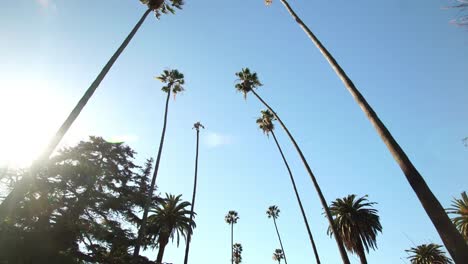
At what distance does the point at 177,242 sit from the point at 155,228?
3600 millimetres

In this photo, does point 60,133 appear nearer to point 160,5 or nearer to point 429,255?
point 160,5

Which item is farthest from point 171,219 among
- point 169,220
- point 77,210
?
point 77,210

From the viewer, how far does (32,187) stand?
1916cm

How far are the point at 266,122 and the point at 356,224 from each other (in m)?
17.5

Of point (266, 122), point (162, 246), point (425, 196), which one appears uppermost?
point (266, 122)

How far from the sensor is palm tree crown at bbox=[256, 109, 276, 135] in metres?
39.3

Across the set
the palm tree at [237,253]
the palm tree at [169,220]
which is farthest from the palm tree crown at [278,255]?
the palm tree at [169,220]

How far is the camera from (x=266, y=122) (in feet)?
130

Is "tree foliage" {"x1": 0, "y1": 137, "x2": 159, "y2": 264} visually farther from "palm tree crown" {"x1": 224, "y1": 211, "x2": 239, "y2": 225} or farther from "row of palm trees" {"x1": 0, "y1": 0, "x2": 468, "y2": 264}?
"palm tree crown" {"x1": 224, "y1": 211, "x2": 239, "y2": 225}

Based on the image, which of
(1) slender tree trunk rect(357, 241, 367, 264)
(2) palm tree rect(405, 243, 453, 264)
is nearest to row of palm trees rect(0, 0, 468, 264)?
(1) slender tree trunk rect(357, 241, 367, 264)

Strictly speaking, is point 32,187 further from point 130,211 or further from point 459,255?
point 459,255

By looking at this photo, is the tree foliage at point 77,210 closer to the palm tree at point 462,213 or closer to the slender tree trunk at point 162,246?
the slender tree trunk at point 162,246

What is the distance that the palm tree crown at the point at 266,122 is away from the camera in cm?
3928

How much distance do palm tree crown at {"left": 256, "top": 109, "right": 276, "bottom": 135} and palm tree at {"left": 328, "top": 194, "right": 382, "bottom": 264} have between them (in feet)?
44.2
